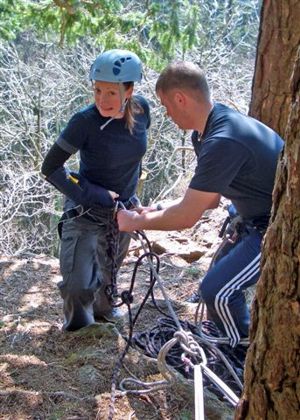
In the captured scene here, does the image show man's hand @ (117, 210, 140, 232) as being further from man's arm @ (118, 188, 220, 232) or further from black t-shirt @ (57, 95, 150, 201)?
black t-shirt @ (57, 95, 150, 201)

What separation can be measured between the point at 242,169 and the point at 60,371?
4.95ft

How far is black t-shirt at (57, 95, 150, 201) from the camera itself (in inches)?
145

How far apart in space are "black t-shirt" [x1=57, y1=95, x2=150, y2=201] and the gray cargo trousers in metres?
0.25

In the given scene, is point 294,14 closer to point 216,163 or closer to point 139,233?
point 216,163

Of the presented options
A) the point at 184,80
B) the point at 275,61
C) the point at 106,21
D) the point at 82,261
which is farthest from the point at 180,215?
the point at 106,21

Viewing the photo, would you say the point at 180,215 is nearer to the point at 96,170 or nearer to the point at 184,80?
the point at 184,80

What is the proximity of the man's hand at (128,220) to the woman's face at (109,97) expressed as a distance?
2.20ft

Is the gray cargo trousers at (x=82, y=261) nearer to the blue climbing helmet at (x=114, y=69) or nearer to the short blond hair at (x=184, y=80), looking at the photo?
the blue climbing helmet at (x=114, y=69)

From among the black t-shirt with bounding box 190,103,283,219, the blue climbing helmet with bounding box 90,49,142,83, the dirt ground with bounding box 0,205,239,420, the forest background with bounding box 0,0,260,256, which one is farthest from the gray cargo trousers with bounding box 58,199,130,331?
the forest background with bounding box 0,0,260,256

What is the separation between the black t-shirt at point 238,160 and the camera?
2.95 metres

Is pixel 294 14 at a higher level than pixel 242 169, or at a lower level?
higher

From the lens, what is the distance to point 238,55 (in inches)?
582

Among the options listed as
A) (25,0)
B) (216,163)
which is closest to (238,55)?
(25,0)

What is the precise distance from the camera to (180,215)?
3.08 metres
